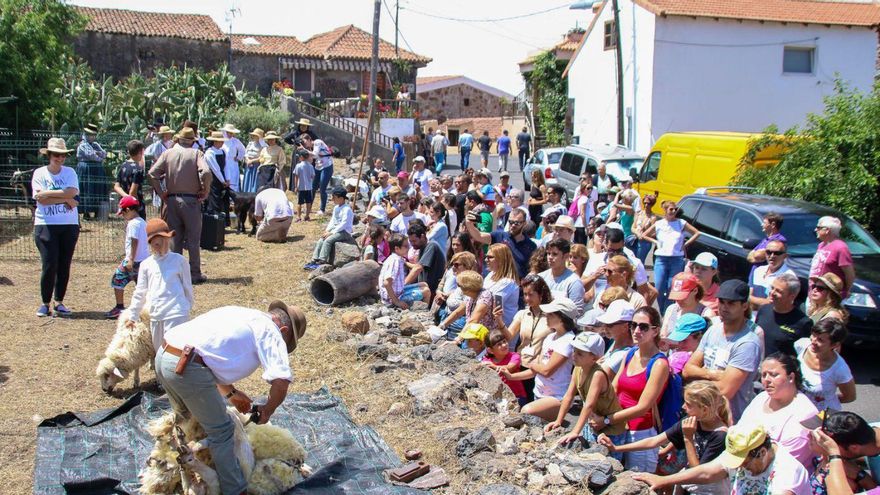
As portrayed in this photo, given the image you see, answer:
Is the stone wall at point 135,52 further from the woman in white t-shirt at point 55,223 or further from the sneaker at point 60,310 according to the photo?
the sneaker at point 60,310

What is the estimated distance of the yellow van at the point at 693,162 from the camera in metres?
15.6

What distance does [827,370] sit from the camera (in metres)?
6.11

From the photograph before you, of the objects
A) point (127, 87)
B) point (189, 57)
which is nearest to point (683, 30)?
point (127, 87)

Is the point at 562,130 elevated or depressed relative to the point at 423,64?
depressed

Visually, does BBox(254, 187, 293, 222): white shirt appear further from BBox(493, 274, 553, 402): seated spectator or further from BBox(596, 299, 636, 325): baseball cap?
BBox(596, 299, 636, 325): baseball cap

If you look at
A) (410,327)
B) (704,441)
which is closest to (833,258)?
(704,441)

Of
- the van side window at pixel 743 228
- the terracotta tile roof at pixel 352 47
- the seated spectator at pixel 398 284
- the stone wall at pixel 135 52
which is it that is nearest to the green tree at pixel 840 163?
the van side window at pixel 743 228

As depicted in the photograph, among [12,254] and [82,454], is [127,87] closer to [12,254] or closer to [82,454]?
[12,254]

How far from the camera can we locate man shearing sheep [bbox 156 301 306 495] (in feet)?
17.0

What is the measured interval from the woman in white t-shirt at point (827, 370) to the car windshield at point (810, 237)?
14.6ft

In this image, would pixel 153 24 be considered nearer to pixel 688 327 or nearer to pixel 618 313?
pixel 688 327

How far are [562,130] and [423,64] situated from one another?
914 cm

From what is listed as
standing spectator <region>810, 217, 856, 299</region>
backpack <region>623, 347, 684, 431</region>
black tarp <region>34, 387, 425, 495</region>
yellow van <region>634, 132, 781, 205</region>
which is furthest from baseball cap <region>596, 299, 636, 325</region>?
yellow van <region>634, 132, 781, 205</region>

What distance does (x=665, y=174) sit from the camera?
17391 millimetres
